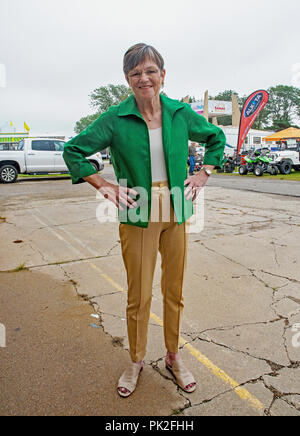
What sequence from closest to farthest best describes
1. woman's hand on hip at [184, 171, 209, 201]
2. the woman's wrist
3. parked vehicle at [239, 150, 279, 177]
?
the woman's wrist < woman's hand on hip at [184, 171, 209, 201] < parked vehicle at [239, 150, 279, 177]

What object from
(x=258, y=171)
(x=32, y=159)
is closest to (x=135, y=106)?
(x=32, y=159)

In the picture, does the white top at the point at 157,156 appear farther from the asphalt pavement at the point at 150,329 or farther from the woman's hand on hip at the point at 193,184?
the asphalt pavement at the point at 150,329

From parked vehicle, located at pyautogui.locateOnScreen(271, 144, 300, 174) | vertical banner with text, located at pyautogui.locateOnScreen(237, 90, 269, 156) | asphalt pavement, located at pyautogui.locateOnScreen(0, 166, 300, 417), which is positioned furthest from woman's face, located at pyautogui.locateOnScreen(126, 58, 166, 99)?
vertical banner with text, located at pyautogui.locateOnScreen(237, 90, 269, 156)

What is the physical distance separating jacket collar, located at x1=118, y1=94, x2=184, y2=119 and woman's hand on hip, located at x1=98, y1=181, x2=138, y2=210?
0.40 metres

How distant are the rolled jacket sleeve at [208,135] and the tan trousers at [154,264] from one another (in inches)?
14.8

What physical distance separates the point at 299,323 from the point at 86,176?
83.1 inches

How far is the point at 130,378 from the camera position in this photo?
1.91 metres

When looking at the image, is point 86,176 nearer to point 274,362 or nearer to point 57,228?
point 274,362

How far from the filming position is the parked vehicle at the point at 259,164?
15893 mm

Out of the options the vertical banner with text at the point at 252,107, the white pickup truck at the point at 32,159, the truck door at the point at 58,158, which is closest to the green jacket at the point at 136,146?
the white pickup truck at the point at 32,159

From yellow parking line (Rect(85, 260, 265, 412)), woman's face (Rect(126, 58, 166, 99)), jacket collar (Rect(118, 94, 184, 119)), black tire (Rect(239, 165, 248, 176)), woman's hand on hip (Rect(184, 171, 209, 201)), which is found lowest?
yellow parking line (Rect(85, 260, 265, 412))

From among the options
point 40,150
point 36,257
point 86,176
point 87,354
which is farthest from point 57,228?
point 40,150

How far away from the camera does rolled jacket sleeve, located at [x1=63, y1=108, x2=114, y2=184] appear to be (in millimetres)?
1680

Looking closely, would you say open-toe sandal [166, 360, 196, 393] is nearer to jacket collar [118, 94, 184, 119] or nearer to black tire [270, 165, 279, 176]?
jacket collar [118, 94, 184, 119]
